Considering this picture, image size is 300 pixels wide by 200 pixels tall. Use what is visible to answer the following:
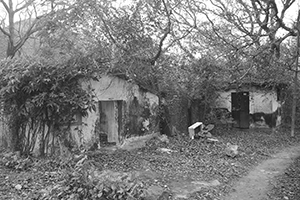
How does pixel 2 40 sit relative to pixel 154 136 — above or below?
above

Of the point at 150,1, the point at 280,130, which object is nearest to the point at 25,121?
the point at 150,1

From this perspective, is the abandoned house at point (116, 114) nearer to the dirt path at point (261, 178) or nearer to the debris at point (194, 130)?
the debris at point (194, 130)

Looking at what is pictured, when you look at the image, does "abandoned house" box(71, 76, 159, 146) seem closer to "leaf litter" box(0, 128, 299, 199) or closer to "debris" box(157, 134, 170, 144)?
"debris" box(157, 134, 170, 144)

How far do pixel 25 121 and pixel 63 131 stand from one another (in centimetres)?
124

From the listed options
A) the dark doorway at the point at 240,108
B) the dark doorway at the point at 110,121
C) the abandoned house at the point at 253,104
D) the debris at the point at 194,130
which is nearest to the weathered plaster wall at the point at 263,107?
the abandoned house at the point at 253,104

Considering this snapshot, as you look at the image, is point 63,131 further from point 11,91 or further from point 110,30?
point 110,30

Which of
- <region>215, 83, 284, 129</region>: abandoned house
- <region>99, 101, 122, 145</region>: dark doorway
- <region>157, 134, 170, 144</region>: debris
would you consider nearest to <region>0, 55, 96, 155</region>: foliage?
<region>99, 101, 122, 145</region>: dark doorway

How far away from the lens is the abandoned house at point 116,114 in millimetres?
8023

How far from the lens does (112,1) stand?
8.42m

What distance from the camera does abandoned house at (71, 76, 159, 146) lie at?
26.3ft

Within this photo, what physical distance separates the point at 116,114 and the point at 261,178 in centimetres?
478

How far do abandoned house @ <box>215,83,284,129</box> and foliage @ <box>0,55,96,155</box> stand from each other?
26.6 ft

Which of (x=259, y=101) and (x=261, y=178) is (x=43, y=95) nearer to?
(x=261, y=178)

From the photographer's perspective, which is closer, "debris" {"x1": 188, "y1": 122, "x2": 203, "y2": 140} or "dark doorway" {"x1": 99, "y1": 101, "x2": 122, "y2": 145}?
"dark doorway" {"x1": 99, "y1": 101, "x2": 122, "y2": 145}
